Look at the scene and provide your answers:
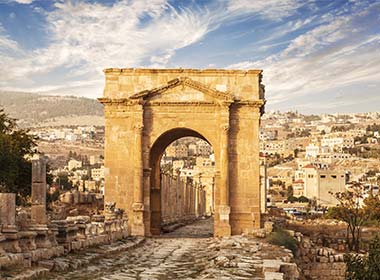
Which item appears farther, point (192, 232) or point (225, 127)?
point (192, 232)

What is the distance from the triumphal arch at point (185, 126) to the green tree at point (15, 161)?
511 centimetres

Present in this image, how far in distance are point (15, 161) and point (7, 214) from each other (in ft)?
59.8

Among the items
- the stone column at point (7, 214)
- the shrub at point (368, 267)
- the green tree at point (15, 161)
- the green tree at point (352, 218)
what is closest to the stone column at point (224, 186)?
the green tree at point (352, 218)

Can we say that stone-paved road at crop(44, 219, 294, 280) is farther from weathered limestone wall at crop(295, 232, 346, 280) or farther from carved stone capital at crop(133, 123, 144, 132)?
carved stone capital at crop(133, 123, 144, 132)

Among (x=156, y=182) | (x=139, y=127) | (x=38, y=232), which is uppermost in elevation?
(x=139, y=127)

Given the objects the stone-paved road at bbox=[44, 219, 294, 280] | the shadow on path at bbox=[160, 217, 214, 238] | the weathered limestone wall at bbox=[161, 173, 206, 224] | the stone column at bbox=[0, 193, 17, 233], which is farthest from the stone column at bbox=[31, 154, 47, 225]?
the weathered limestone wall at bbox=[161, 173, 206, 224]

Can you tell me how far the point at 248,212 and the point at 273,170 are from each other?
133945 millimetres

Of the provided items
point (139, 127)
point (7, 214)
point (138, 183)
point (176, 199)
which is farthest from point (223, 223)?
point (176, 199)

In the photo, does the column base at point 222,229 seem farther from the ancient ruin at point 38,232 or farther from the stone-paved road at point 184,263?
the ancient ruin at point 38,232

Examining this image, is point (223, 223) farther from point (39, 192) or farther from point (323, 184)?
point (323, 184)

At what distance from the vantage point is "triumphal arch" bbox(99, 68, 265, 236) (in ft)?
85.3

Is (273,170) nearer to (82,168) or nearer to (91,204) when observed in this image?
(82,168)

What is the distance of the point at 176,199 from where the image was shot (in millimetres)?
40844

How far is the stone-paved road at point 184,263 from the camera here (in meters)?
12.2
